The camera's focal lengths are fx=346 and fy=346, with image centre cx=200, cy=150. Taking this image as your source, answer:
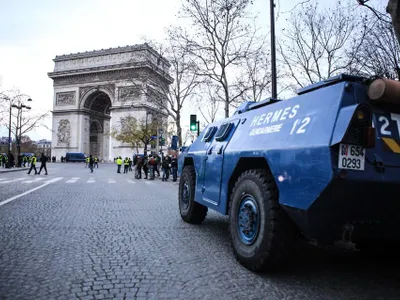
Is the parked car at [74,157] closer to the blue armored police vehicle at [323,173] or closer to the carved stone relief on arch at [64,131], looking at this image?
the carved stone relief on arch at [64,131]

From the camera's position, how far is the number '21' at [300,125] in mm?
2848

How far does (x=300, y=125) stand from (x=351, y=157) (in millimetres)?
594

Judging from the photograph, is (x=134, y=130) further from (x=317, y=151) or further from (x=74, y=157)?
(x=317, y=151)

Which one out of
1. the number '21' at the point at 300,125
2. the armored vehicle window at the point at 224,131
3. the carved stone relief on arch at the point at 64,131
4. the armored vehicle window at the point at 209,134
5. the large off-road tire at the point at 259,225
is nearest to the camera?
the number '21' at the point at 300,125

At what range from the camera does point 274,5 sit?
11.0 m

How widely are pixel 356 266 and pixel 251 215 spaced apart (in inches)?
46.7

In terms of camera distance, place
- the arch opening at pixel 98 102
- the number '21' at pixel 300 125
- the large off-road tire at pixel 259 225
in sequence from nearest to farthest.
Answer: the number '21' at pixel 300 125
the large off-road tire at pixel 259 225
the arch opening at pixel 98 102

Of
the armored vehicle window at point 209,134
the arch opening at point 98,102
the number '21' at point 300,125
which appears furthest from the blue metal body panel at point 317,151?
the arch opening at point 98,102

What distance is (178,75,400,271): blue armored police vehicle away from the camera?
8.11 feet

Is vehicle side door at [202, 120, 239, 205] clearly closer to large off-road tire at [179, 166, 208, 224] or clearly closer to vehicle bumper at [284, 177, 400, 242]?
large off-road tire at [179, 166, 208, 224]

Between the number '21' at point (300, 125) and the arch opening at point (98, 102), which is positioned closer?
the number '21' at point (300, 125)

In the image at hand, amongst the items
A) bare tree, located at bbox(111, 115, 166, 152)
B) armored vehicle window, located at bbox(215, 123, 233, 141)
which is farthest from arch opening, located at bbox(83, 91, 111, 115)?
armored vehicle window, located at bbox(215, 123, 233, 141)

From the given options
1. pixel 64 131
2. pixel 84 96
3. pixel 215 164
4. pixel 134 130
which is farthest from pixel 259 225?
pixel 64 131

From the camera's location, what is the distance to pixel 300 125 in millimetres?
2932
